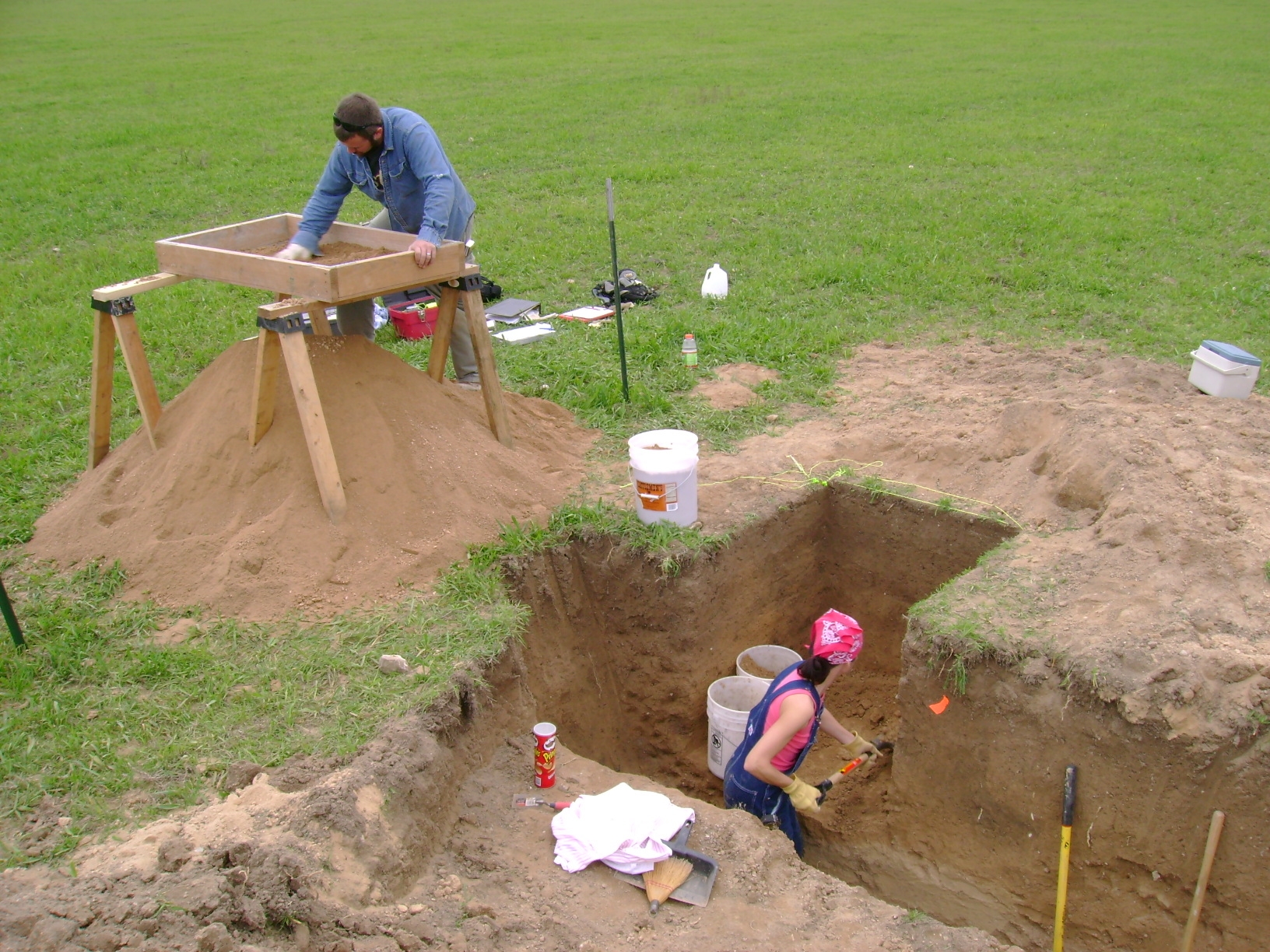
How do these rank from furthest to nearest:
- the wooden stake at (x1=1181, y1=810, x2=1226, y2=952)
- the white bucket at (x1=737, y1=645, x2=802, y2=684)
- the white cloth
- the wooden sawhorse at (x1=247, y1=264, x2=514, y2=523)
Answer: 1. the white bucket at (x1=737, y1=645, x2=802, y2=684)
2. the wooden sawhorse at (x1=247, y1=264, x2=514, y2=523)
3. the wooden stake at (x1=1181, y1=810, x2=1226, y2=952)
4. the white cloth

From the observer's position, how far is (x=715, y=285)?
822cm

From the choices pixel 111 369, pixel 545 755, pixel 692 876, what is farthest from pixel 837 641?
pixel 111 369

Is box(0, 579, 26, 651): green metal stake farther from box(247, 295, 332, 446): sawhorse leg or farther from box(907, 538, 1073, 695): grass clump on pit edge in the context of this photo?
box(907, 538, 1073, 695): grass clump on pit edge

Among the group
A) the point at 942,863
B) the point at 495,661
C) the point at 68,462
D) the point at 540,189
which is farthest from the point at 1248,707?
the point at 540,189

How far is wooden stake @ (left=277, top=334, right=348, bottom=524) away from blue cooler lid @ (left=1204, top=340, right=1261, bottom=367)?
518cm

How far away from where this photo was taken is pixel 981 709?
4.41 meters

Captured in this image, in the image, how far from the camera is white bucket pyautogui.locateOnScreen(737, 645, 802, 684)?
18.4ft

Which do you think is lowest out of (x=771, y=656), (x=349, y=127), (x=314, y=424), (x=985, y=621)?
(x=771, y=656)

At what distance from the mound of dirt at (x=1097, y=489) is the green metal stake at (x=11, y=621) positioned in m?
3.27

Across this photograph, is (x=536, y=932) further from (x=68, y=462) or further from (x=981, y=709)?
(x=68, y=462)

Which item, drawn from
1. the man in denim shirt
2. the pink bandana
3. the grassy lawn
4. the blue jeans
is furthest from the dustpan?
the blue jeans

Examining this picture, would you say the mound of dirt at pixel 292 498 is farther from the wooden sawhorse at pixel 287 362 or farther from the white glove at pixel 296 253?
the white glove at pixel 296 253

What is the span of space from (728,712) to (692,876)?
1511mm

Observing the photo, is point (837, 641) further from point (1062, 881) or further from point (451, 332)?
point (451, 332)
